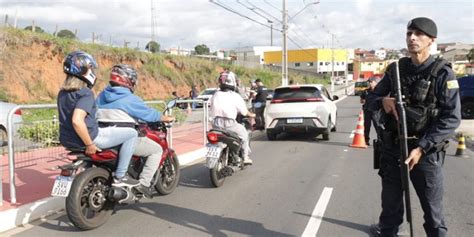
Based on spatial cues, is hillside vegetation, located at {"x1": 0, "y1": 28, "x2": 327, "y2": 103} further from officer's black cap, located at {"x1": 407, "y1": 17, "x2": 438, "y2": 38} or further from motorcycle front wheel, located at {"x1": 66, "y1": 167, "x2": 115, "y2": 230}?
officer's black cap, located at {"x1": 407, "y1": 17, "x2": 438, "y2": 38}

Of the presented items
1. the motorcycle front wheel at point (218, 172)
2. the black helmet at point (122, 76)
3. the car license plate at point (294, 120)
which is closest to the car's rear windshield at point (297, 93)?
the car license plate at point (294, 120)

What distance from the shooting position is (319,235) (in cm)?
505

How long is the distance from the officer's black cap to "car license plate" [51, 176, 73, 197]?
3.71 metres

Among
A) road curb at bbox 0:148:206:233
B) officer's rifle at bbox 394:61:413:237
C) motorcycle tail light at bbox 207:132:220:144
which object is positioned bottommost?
road curb at bbox 0:148:206:233

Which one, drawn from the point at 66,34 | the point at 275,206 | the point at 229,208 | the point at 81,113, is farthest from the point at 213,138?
the point at 66,34

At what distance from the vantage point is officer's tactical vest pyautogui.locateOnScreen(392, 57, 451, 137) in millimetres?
3600

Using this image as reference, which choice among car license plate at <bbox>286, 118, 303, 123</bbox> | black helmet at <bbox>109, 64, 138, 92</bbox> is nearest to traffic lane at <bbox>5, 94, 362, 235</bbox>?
black helmet at <bbox>109, 64, 138, 92</bbox>

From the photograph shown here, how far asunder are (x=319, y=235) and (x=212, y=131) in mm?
2992

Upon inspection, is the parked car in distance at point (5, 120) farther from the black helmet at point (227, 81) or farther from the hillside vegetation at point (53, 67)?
the hillside vegetation at point (53, 67)

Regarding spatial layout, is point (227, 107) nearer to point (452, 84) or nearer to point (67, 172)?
point (67, 172)

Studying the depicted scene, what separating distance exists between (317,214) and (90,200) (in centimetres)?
273

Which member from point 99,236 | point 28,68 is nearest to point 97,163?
point 99,236

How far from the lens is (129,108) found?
5.65m

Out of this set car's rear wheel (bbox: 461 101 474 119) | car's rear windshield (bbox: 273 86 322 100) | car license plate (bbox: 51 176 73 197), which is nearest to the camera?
car license plate (bbox: 51 176 73 197)
